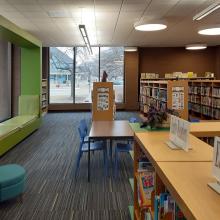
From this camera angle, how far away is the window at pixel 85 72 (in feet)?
48.7

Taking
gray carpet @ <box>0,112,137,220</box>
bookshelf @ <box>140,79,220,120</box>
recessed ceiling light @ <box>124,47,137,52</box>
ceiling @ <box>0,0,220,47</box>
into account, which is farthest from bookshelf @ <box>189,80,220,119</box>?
recessed ceiling light @ <box>124,47,137,52</box>

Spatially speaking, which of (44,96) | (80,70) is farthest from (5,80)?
(80,70)

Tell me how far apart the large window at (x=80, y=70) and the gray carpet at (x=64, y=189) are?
8184 millimetres

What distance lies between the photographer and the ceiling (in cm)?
633

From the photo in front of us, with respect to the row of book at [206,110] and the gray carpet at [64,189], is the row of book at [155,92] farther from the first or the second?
the gray carpet at [64,189]

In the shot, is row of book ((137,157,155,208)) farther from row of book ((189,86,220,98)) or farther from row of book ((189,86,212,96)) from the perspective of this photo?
row of book ((189,86,212,96))

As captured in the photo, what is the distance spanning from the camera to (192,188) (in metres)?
1.47

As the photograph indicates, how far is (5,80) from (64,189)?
838 cm

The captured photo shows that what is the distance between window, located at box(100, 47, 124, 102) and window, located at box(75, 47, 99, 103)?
1.15 feet

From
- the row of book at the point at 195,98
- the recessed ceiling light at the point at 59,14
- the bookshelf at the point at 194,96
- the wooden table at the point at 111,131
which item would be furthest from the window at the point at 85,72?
the wooden table at the point at 111,131

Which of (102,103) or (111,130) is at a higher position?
(102,103)

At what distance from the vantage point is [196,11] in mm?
7113

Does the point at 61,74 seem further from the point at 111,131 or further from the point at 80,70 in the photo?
the point at 111,131

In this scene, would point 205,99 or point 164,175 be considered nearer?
point 164,175
